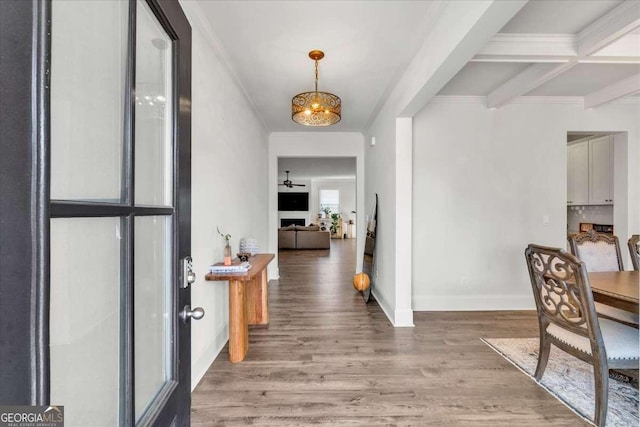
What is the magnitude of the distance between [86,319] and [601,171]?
19.7 feet

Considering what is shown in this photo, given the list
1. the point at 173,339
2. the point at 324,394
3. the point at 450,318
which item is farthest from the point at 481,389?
the point at 173,339

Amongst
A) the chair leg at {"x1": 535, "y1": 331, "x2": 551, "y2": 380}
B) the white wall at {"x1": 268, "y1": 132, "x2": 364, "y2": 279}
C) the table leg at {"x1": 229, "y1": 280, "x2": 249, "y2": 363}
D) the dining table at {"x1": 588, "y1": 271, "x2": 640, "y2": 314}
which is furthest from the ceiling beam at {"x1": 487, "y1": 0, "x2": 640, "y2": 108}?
the table leg at {"x1": 229, "y1": 280, "x2": 249, "y2": 363}

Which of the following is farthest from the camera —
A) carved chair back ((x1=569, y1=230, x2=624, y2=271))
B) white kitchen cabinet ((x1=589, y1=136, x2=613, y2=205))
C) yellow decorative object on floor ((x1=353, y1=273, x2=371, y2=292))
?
white kitchen cabinet ((x1=589, y1=136, x2=613, y2=205))

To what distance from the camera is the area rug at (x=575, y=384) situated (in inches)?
70.9

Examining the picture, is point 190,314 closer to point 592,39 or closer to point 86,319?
point 86,319

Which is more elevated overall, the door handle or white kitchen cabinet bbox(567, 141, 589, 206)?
white kitchen cabinet bbox(567, 141, 589, 206)

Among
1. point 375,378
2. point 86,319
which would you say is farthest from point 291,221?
point 86,319

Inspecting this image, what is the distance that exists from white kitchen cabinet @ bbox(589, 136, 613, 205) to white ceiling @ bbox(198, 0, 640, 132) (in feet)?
4.25

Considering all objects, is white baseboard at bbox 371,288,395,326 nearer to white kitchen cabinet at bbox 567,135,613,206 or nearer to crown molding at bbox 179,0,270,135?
crown molding at bbox 179,0,270,135

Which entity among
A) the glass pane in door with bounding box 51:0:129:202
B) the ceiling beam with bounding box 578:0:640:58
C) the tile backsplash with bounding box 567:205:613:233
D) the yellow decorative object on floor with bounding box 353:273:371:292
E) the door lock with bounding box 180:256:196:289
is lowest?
the yellow decorative object on floor with bounding box 353:273:371:292

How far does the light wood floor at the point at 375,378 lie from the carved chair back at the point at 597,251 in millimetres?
942

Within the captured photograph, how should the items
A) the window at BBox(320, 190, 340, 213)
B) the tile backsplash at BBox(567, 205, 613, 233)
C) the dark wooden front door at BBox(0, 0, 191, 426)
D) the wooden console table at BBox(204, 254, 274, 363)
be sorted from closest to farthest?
the dark wooden front door at BBox(0, 0, 191, 426)
the wooden console table at BBox(204, 254, 274, 363)
the tile backsplash at BBox(567, 205, 613, 233)
the window at BBox(320, 190, 340, 213)

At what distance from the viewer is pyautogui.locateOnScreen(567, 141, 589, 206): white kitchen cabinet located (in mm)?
4594

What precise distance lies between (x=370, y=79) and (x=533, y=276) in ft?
7.54
